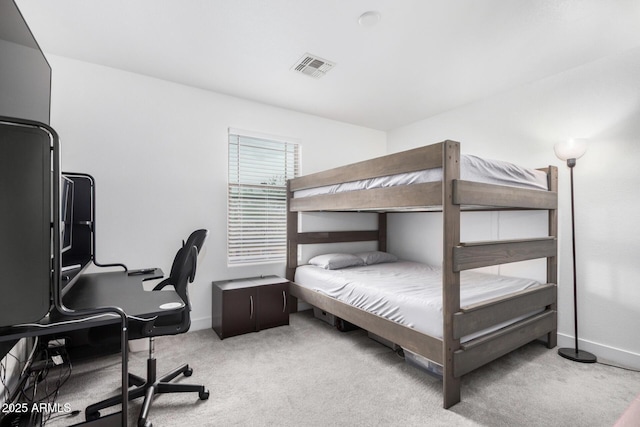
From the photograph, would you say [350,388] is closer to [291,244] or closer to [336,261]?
[336,261]

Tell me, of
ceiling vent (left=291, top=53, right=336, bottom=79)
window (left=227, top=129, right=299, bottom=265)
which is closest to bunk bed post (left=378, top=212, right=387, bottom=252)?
window (left=227, top=129, right=299, bottom=265)

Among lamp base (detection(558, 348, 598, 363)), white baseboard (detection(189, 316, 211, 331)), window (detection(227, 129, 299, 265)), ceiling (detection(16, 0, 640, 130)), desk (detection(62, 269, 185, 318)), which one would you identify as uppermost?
ceiling (detection(16, 0, 640, 130))

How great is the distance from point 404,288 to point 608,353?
5.88 ft

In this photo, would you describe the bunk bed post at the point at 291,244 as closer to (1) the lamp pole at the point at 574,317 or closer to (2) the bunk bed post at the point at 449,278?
(2) the bunk bed post at the point at 449,278

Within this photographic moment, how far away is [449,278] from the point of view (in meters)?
1.84

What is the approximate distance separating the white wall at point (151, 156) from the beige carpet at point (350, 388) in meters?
0.90

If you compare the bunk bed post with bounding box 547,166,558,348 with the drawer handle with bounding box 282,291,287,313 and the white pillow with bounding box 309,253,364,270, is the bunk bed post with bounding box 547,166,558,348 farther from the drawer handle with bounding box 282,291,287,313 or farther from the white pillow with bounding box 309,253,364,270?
the drawer handle with bounding box 282,291,287,313

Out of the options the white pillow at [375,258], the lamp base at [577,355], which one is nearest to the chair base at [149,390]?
the white pillow at [375,258]

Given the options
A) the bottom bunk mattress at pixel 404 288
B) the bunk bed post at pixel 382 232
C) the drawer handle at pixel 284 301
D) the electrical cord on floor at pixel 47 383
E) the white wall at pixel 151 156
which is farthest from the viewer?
the bunk bed post at pixel 382 232

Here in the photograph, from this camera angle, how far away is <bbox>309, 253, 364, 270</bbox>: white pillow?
3.40 metres

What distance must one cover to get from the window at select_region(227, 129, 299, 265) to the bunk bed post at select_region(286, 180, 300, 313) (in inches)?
2.6

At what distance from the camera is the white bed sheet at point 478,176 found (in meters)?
1.95

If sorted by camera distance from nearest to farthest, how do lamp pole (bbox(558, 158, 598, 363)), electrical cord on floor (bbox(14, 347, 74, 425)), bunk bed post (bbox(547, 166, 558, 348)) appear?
electrical cord on floor (bbox(14, 347, 74, 425)) → lamp pole (bbox(558, 158, 598, 363)) → bunk bed post (bbox(547, 166, 558, 348))

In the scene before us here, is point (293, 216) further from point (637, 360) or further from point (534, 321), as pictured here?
point (637, 360)
